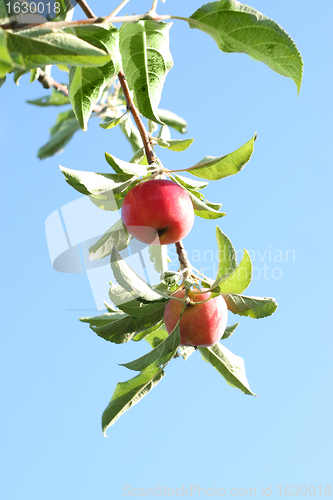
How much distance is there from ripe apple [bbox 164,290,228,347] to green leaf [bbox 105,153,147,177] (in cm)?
51

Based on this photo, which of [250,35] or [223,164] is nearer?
[250,35]

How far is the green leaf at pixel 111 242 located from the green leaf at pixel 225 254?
1.66 feet

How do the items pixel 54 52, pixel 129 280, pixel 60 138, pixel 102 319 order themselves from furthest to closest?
pixel 60 138 → pixel 102 319 → pixel 129 280 → pixel 54 52

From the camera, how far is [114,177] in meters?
1.69

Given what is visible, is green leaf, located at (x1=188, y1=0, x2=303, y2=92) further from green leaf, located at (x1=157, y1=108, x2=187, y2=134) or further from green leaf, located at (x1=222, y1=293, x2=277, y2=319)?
green leaf, located at (x1=157, y1=108, x2=187, y2=134)

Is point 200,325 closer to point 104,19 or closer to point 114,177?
point 114,177

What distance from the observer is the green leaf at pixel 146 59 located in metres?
1.62

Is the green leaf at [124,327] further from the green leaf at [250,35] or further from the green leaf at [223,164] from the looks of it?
the green leaf at [250,35]

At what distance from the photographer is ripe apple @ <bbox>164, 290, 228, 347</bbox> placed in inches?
67.2

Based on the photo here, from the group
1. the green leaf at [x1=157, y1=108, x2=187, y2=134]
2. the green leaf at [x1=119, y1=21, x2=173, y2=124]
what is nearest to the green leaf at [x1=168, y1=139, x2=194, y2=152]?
the green leaf at [x1=119, y1=21, x2=173, y2=124]

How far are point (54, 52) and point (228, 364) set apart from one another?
1.40 m

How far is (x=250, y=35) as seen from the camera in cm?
156

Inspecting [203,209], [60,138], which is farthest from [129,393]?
[60,138]

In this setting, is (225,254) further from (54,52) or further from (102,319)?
(54,52)
